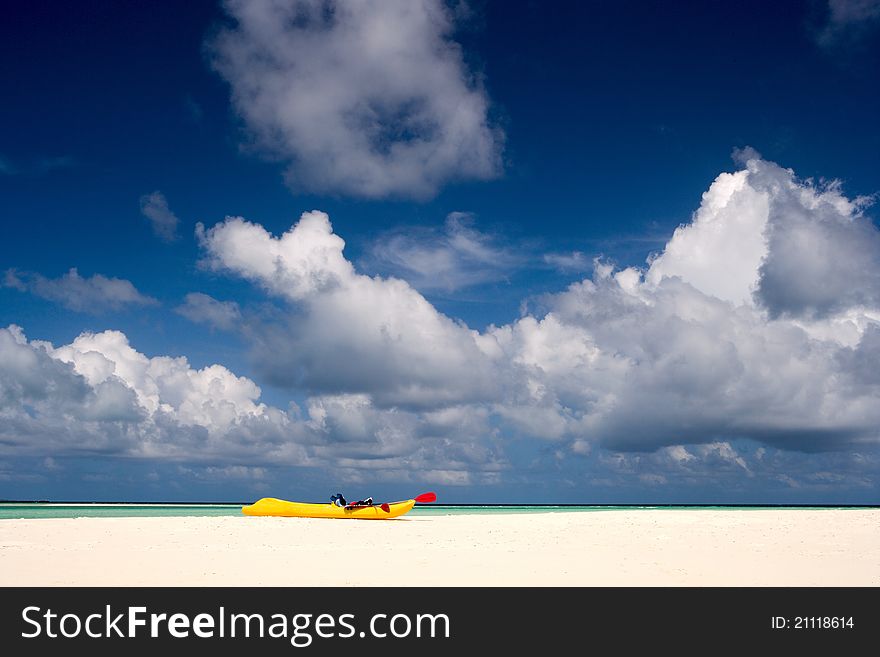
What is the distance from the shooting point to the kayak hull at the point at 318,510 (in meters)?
43.1

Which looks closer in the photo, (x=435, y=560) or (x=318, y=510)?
(x=435, y=560)

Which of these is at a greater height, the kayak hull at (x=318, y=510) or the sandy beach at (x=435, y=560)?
the sandy beach at (x=435, y=560)

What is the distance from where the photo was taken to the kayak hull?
43.1 meters

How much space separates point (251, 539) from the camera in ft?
84.3

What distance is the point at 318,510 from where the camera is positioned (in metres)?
43.5

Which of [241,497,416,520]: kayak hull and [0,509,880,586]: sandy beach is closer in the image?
[0,509,880,586]: sandy beach

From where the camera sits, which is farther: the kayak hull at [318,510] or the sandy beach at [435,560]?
the kayak hull at [318,510]

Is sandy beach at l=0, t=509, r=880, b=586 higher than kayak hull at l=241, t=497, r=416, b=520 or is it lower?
higher
